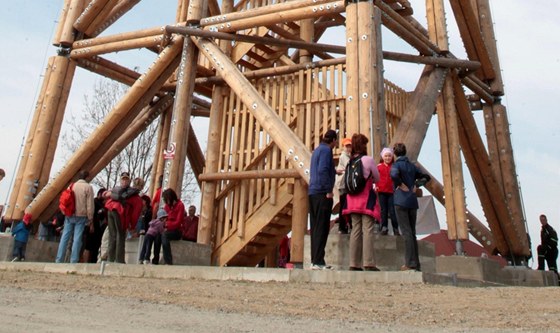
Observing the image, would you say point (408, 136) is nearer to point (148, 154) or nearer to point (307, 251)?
point (307, 251)

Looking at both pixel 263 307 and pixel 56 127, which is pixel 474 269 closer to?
pixel 263 307

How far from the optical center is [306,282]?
6.21 meters

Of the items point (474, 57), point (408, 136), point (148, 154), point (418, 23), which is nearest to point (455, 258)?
point (408, 136)

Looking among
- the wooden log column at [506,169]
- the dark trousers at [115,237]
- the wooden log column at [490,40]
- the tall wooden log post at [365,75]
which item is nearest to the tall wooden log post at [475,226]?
the wooden log column at [506,169]

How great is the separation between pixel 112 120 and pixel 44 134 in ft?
5.07

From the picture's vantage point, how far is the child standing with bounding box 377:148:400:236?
757cm

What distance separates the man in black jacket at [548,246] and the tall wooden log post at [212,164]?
759cm

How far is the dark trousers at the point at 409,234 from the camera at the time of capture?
6590 mm

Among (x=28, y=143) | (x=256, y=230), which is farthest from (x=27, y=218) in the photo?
(x=256, y=230)

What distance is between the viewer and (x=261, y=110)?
9453 millimetres

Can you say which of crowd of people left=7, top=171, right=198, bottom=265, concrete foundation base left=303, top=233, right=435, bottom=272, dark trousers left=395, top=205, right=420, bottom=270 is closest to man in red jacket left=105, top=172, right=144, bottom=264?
crowd of people left=7, top=171, right=198, bottom=265

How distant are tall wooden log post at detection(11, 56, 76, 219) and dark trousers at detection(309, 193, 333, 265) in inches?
277

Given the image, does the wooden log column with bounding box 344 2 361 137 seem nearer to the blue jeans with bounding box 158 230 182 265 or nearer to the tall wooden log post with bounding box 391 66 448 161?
the tall wooden log post with bounding box 391 66 448 161

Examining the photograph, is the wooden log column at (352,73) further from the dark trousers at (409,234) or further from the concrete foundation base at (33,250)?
the concrete foundation base at (33,250)
